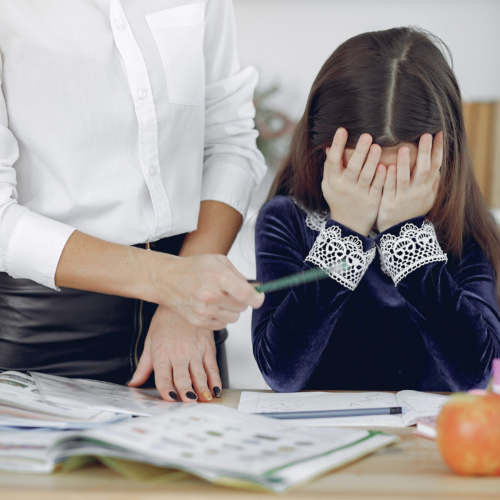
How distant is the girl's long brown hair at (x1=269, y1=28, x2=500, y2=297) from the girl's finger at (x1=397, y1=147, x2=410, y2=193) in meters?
0.04

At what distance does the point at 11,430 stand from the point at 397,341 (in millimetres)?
744

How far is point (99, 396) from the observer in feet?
2.45

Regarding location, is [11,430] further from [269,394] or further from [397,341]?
[397,341]

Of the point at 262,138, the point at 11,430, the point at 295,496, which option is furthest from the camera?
the point at 262,138

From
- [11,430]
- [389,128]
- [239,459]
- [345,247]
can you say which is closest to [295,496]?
[239,459]

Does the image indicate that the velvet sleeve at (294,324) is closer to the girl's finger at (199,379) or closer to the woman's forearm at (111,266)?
the girl's finger at (199,379)

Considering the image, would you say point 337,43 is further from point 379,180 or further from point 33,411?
point 33,411

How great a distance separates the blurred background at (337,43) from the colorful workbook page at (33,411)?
4.11m

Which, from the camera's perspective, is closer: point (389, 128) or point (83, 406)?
point (83, 406)

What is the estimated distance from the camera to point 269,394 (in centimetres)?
85

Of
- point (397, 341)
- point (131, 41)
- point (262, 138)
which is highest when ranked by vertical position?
point (131, 41)

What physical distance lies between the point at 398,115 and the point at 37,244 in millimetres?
624

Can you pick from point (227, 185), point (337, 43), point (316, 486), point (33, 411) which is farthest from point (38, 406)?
point (337, 43)

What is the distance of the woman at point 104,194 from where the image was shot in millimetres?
774
